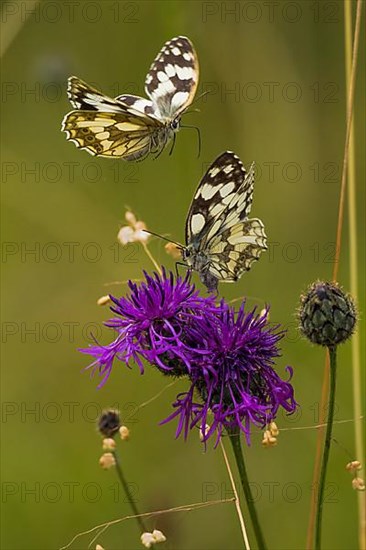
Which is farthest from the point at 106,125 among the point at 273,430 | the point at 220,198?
the point at 273,430

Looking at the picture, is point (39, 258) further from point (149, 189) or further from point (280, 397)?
point (280, 397)

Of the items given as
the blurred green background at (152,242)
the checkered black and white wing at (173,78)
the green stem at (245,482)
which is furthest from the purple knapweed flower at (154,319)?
the blurred green background at (152,242)

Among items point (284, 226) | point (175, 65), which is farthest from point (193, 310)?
point (284, 226)

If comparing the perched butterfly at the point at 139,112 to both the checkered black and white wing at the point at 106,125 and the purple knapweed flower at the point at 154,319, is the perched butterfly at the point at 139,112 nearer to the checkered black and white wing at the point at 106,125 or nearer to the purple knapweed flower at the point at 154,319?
the checkered black and white wing at the point at 106,125

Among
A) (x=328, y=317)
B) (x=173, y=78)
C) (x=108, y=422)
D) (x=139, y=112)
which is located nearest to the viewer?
(x=328, y=317)

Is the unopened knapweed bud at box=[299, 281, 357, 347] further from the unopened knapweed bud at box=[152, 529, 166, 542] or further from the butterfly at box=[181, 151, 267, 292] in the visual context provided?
the unopened knapweed bud at box=[152, 529, 166, 542]

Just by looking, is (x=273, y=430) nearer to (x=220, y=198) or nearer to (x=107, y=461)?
(x=107, y=461)
